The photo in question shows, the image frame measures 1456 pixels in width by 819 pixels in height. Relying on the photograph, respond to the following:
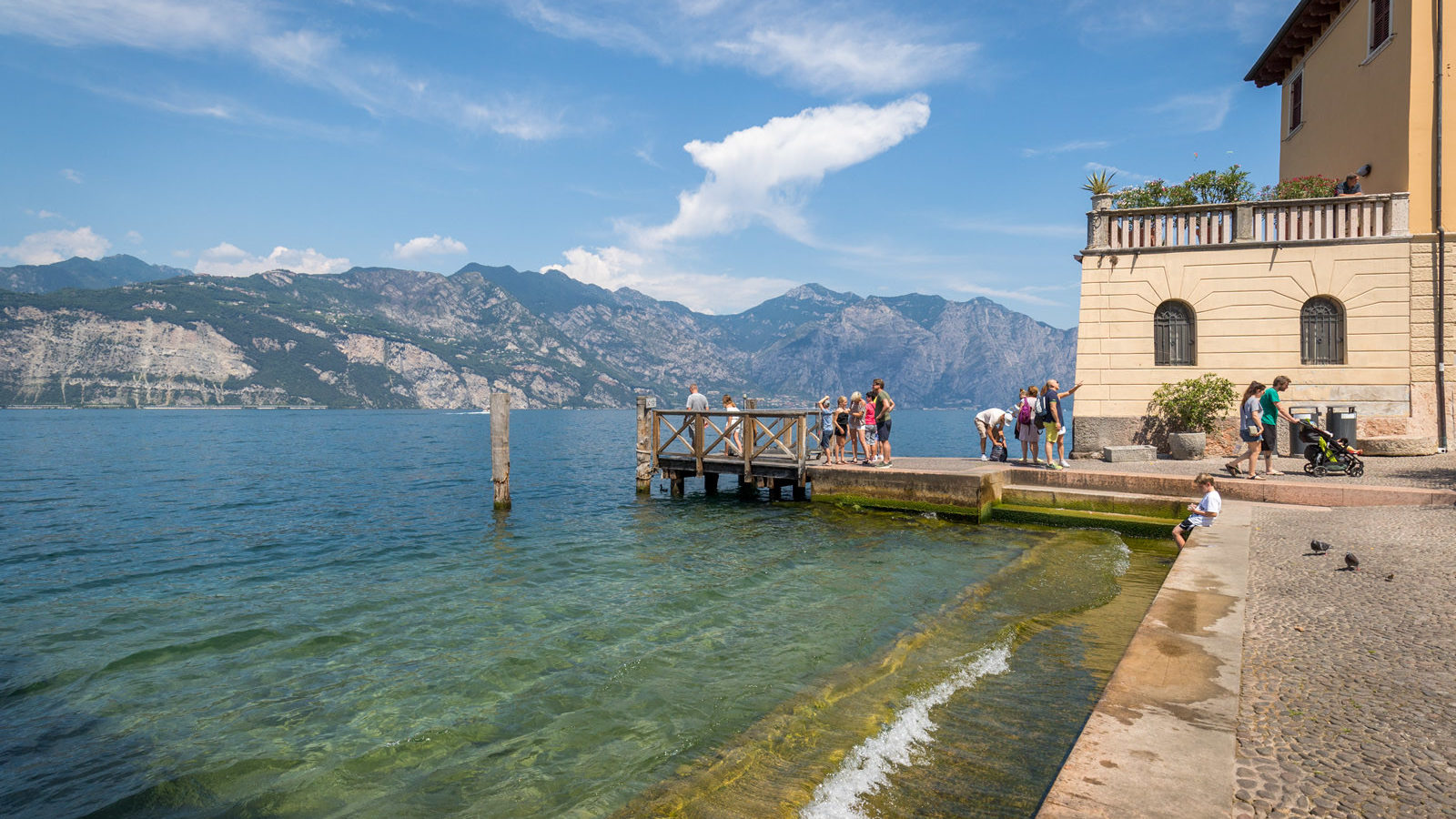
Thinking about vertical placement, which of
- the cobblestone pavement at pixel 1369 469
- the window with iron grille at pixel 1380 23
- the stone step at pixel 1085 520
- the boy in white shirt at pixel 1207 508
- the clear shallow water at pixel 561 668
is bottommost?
the clear shallow water at pixel 561 668

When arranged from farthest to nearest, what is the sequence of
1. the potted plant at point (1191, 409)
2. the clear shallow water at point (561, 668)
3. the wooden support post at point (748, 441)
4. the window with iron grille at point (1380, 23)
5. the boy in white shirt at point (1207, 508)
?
the wooden support post at point (748, 441)
the window with iron grille at point (1380, 23)
the potted plant at point (1191, 409)
the boy in white shirt at point (1207, 508)
the clear shallow water at point (561, 668)

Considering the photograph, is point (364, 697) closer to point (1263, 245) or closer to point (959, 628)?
point (959, 628)

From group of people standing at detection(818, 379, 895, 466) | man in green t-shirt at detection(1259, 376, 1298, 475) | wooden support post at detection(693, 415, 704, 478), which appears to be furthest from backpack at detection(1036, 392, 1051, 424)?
wooden support post at detection(693, 415, 704, 478)

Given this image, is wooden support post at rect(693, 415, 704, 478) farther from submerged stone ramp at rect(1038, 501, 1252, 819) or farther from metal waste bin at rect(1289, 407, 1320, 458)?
submerged stone ramp at rect(1038, 501, 1252, 819)

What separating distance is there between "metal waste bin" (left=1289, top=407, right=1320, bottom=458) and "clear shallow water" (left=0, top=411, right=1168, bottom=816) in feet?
22.1

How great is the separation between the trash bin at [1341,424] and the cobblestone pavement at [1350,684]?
329 inches

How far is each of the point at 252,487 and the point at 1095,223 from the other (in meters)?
29.5

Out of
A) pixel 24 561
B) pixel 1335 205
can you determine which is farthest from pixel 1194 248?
pixel 24 561

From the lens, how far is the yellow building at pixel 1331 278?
595 inches

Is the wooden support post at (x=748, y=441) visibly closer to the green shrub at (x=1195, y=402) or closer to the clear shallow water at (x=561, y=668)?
the clear shallow water at (x=561, y=668)

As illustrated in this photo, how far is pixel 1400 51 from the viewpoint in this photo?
15320 mm

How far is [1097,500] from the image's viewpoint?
13.3 m

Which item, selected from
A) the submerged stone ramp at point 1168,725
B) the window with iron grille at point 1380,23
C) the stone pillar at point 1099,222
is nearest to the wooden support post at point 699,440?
the stone pillar at point 1099,222

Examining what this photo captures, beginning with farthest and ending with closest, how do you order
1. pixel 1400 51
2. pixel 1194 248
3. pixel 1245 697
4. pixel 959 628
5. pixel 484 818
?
pixel 1194 248, pixel 1400 51, pixel 959 628, pixel 484 818, pixel 1245 697
